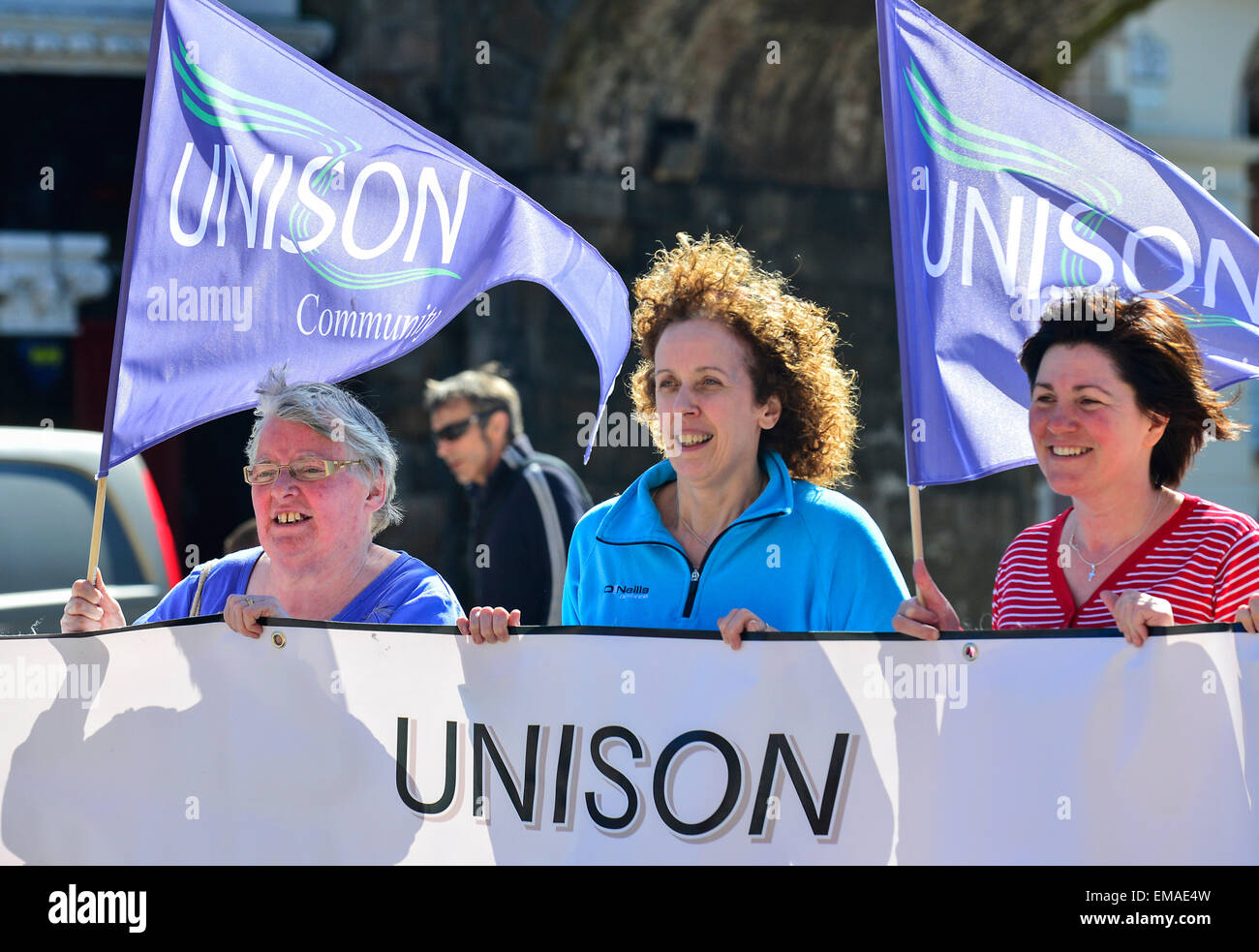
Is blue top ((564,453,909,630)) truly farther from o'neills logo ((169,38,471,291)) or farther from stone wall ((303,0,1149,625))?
stone wall ((303,0,1149,625))

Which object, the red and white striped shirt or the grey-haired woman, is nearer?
the red and white striped shirt

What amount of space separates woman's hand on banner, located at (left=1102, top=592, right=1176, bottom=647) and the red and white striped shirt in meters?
0.08

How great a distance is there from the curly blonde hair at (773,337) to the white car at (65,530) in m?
2.34

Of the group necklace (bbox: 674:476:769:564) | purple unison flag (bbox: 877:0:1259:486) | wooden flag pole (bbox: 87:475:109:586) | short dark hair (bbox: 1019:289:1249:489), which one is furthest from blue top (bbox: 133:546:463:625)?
short dark hair (bbox: 1019:289:1249:489)

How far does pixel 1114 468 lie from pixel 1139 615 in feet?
1.24

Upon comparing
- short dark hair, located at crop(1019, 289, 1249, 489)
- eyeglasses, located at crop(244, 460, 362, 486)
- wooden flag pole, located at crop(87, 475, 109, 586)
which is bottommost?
wooden flag pole, located at crop(87, 475, 109, 586)

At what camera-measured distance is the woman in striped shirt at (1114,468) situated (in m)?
2.90

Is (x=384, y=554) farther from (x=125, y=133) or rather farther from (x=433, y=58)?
(x=125, y=133)

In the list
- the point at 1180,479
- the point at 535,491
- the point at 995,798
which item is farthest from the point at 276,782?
the point at 535,491

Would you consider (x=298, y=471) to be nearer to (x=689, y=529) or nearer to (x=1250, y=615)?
(x=689, y=529)

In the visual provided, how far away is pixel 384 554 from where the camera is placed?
3.48m

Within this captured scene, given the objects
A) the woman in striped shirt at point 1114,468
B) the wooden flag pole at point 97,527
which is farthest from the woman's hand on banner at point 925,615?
the wooden flag pole at point 97,527

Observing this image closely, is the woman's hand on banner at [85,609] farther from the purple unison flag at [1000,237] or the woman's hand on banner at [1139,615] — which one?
the woman's hand on banner at [1139,615]

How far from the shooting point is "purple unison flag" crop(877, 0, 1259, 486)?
→ 10.2ft
